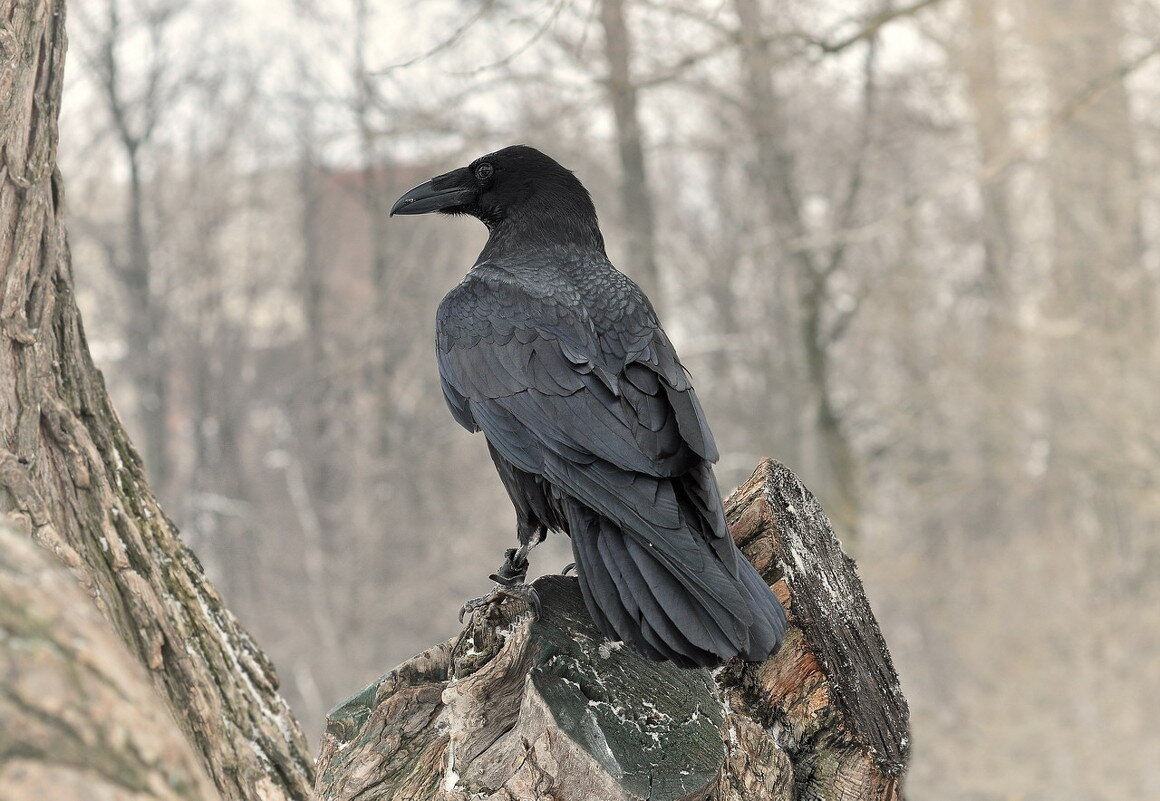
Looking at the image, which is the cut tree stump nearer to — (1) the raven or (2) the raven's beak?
(1) the raven

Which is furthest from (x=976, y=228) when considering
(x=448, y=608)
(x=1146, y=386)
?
(x=448, y=608)

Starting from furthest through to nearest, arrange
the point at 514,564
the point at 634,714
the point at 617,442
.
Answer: the point at 514,564, the point at 617,442, the point at 634,714

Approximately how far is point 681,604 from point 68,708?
1591mm

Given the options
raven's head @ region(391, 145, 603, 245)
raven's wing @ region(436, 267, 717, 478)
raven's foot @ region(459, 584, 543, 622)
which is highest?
raven's head @ region(391, 145, 603, 245)

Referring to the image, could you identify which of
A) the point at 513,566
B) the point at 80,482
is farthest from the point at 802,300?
the point at 80,482

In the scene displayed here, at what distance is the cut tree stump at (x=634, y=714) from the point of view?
2359 mm

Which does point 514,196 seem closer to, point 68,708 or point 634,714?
point 634,714

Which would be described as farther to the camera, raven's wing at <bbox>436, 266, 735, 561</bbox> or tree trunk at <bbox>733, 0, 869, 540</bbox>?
tree trunk at <bbox>733, 0, 869, 540</bbox>

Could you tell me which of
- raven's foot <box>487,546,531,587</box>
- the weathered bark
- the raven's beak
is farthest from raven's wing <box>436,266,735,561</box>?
the weathered bark

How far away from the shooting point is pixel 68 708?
1153 millimetres

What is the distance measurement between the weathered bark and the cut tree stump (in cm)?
123

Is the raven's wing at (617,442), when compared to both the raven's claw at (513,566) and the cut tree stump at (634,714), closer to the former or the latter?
the cut tree stump at (634,714)

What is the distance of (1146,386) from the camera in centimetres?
1494

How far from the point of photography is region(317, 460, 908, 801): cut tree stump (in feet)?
7.74
